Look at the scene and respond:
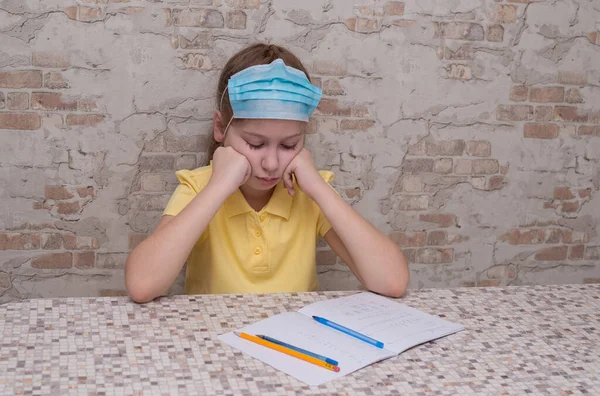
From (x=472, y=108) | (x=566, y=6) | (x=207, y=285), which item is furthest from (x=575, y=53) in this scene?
(x=207, y=285)

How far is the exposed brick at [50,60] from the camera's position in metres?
→ 2.50

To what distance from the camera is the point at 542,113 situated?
2971 mm

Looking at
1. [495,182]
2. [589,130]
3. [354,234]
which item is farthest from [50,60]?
[589,130]

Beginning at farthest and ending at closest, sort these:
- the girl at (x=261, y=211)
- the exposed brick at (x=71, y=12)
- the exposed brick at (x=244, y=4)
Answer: the exposed brick at (x=244, y=4) < the exposed brick at (x=71, y=12) < the girl at (x=261, y=211)

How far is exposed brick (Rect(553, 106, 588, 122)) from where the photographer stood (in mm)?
2988

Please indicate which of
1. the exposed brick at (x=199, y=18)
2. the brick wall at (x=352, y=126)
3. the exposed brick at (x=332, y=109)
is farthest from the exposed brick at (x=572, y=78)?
the exposed brick at (x=199, y=18)

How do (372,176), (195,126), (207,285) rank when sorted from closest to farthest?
(207,285) < (195,126) < (372,176)

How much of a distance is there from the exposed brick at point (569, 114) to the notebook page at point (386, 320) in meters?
1.45

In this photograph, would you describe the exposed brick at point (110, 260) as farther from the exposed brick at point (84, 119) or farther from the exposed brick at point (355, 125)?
the exposed brick at point (355, 125)

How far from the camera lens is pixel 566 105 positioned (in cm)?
299

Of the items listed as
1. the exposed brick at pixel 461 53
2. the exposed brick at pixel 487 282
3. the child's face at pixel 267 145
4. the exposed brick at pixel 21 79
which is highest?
the exposed brick at pixel 461 53

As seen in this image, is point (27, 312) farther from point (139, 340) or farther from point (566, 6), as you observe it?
point (566, 6)

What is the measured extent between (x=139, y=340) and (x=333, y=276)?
1.46m

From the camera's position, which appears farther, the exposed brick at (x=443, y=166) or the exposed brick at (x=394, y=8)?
the exposed brick at (x=443, y=166)
